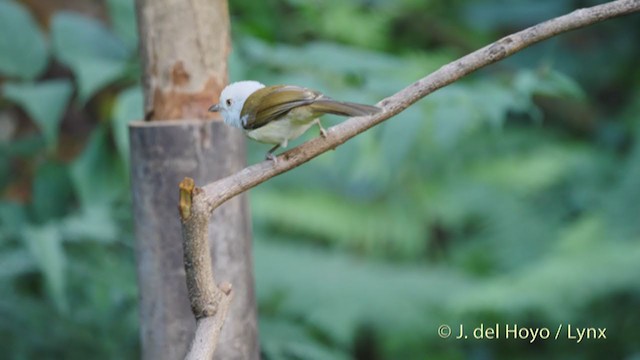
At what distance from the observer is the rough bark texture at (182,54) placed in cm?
126

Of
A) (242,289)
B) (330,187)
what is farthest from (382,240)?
(242,289)

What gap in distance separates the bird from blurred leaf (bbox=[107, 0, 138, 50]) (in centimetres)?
85

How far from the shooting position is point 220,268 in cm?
127

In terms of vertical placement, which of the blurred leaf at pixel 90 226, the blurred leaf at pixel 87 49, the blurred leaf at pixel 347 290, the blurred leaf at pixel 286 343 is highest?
the blurred leaf at pixel 87 49

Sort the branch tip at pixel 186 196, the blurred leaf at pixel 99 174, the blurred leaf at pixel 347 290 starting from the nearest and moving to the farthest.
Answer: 1. the branch tip at pixel 186 196
2. the blurred leaf at pixel 99 174
3. the blurred leaf at pixel 347 290

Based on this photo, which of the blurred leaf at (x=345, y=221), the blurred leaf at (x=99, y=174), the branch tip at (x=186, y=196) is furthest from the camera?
the blurred leaf at (x=345, y=221)

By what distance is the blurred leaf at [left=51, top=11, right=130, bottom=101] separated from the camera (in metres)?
1.77

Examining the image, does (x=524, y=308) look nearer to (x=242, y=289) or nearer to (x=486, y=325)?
(x=486, y=325)

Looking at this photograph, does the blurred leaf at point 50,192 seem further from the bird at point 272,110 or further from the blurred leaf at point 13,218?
the bird at point 272,110

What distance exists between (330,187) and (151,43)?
3.06 m

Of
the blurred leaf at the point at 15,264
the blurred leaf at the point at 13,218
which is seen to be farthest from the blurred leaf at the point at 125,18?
the blurred leaf at the point at 15,264

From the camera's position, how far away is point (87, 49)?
1.91 metres

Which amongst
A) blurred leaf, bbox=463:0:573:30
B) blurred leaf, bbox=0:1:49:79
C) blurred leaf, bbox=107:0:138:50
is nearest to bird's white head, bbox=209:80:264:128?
blurred leaf, bbox=107:0:138:50

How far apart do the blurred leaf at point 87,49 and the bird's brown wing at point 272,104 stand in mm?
735
